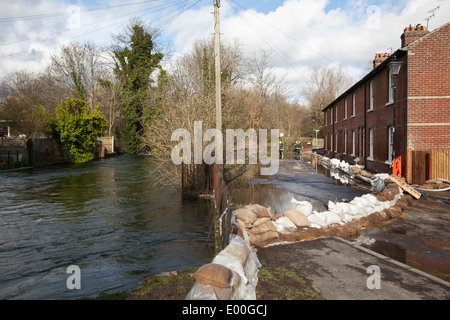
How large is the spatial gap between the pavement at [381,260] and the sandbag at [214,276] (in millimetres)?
1413

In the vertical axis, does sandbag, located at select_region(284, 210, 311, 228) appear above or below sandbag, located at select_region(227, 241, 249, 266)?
below

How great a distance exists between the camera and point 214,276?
10.9 feet

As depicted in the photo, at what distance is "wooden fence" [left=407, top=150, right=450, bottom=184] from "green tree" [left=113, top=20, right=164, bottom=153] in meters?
33.6

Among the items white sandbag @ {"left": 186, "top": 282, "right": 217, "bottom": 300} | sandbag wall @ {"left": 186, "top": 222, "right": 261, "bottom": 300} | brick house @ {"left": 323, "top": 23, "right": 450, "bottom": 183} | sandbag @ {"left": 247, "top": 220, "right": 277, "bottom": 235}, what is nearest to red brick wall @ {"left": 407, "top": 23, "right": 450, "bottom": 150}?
brick house @ {"left": 323, "top": 23, "right": 450, "bottom": 183}

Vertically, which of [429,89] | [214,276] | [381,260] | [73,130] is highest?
[429,89]

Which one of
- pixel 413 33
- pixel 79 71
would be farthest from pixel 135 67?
pixel 413 33

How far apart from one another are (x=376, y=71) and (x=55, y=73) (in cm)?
4092

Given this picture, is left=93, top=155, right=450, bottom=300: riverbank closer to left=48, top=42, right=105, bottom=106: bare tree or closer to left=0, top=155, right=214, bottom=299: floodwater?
left=0, top=155, right=214, bottom=299: floodwater

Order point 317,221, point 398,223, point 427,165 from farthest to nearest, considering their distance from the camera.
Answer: point 427,165
point 398,223
point 317,221

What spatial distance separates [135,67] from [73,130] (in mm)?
15045

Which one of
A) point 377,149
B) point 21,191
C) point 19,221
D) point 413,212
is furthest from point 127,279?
point 377,149

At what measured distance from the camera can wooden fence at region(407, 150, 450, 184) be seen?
13.5m

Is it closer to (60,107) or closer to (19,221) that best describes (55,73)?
(60,107)

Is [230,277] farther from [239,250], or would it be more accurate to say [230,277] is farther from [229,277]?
[239,250]
